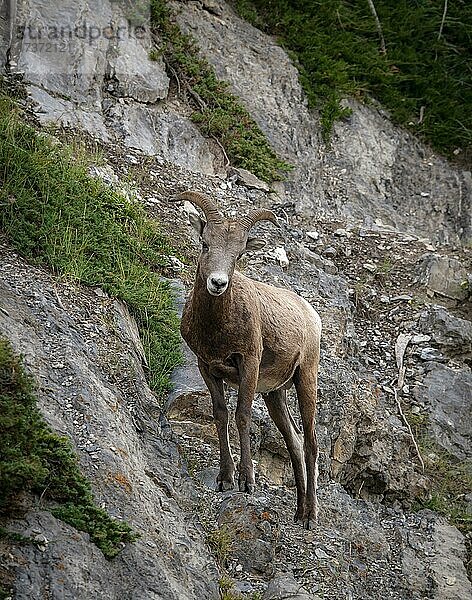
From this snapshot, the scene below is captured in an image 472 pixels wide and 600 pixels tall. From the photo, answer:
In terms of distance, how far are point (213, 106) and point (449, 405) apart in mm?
7322

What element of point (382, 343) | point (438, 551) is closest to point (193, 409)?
point (438, 551)

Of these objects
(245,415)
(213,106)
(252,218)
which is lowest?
(245,415)

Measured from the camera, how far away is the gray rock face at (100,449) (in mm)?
5382

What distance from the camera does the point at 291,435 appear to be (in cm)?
870

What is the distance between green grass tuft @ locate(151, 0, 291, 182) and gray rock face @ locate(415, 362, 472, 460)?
5.14 metres

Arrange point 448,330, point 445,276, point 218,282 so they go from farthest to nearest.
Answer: point 445,276
point 448,330
point 218,282

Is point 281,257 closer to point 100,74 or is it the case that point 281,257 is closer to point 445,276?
point 445,276

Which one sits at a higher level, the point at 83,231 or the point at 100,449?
the point at 83,231

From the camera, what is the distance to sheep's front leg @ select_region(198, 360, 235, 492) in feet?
25.9

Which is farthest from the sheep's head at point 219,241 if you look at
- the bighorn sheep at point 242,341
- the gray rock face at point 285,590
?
the gray rock face at point 285,590

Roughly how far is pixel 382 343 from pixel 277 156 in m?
4.86

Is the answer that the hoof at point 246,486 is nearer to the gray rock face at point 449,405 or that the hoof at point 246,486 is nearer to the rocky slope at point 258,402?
the rocky slope at point 258,402

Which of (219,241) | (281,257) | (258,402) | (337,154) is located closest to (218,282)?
(219,241)

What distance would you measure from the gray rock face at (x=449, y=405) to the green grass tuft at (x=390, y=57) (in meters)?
6.98
